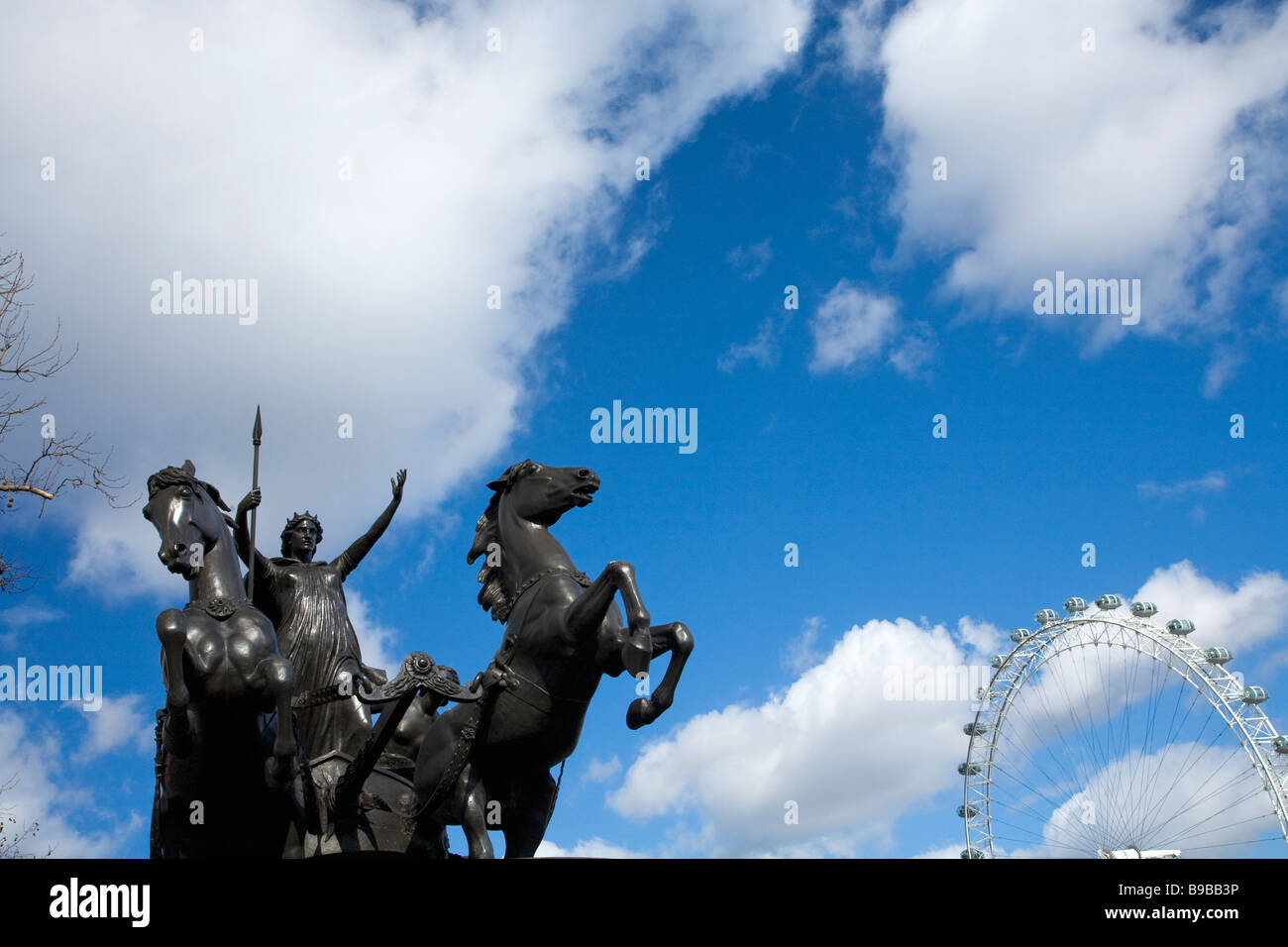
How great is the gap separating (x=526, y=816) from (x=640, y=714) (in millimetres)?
2124

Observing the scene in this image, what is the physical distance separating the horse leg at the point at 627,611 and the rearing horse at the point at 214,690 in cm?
248

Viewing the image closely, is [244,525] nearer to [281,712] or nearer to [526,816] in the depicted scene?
[281,712]

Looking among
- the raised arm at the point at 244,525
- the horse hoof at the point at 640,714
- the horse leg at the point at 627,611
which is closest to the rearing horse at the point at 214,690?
the raised arm at the point at 244,525

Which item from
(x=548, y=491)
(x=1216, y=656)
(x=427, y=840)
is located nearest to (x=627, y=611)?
(x=548, y=491)

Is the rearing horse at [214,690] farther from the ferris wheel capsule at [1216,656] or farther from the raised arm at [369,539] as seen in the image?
the ferris wheel capsule at [1216,656]

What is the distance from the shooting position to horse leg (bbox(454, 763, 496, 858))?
11.1 m

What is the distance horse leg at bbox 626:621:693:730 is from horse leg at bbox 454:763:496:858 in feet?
6.40

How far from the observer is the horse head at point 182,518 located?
11.3 meters

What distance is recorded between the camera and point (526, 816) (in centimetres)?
1166

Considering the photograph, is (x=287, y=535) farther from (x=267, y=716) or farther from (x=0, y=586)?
(x=0, y=586)

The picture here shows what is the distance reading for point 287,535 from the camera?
1477 cm
